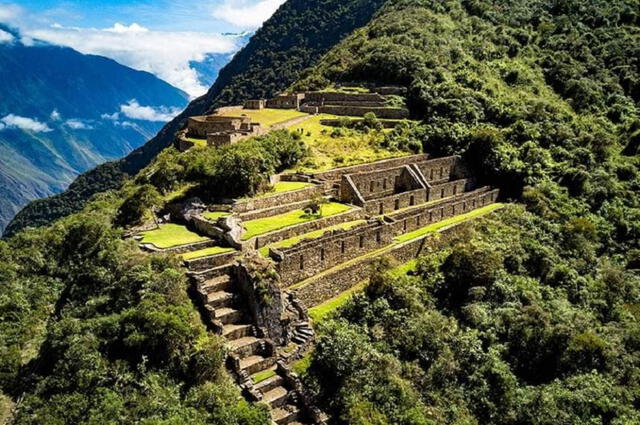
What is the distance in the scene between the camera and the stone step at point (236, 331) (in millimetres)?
21141

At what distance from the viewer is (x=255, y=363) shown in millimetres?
20625

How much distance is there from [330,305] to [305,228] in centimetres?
495

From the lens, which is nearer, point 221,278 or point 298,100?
point 221,278

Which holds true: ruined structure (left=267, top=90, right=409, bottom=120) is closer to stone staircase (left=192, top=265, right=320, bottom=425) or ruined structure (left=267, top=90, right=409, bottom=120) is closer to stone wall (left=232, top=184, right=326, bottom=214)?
stone wall (left=232, top=184, right=326, bottom=214)

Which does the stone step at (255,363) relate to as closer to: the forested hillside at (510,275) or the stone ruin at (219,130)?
the forested hillside at (510,275)

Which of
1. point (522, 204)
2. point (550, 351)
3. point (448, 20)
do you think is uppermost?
point (448, 20)

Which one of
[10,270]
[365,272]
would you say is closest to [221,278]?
[365,272]

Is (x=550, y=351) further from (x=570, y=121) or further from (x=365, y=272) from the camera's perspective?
(x=570, y=121)

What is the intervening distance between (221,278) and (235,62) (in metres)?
131

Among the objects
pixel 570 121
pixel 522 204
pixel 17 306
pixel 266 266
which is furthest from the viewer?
pixel 570 121

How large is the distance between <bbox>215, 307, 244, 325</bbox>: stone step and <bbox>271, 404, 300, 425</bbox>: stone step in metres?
3.75

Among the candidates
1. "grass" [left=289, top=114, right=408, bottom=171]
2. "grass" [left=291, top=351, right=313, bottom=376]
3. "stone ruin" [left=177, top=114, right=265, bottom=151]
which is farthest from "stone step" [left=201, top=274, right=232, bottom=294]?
"stone ruin" [left=177, top=114, right=265, bottom=151]

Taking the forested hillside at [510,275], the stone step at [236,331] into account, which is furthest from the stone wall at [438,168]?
the stone step at [236,331]

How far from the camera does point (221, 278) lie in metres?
23.3
